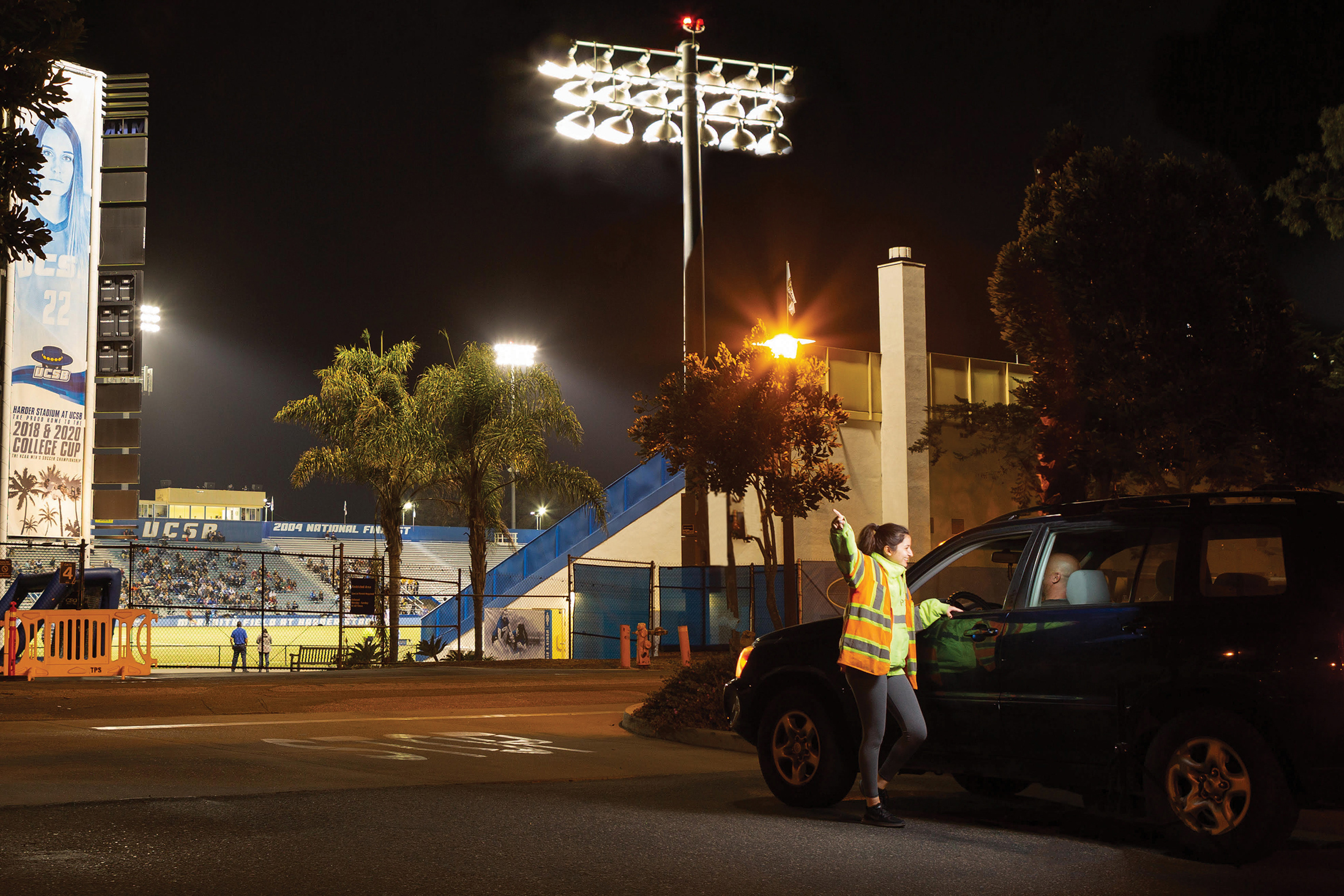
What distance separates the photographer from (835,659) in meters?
8.20

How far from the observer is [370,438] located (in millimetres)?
32531

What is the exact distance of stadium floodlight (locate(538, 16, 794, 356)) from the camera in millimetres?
28203

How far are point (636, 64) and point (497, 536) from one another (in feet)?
81.1

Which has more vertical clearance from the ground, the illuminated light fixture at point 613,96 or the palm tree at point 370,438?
the illuminated light fixture at point 613,96

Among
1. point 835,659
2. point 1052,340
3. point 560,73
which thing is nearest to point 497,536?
point 560,73

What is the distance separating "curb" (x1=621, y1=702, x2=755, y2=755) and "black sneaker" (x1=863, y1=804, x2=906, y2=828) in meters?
3.87

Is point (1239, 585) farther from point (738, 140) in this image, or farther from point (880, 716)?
point (738, 140)

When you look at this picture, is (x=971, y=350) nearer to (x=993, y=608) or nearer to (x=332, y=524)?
(x=993, y=608)

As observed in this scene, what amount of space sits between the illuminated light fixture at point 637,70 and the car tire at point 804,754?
2326 centimetres

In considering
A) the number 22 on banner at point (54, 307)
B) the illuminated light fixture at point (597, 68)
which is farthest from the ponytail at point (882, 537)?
the number 22 on banner at point (54, 307)

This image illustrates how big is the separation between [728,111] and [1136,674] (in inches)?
1013

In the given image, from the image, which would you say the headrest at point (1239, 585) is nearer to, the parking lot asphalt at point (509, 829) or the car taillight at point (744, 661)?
the parking lot asphalt at point (509, 829)

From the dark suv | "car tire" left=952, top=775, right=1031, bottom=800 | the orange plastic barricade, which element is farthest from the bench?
the dark suv

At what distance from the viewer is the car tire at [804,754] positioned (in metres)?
8.15
